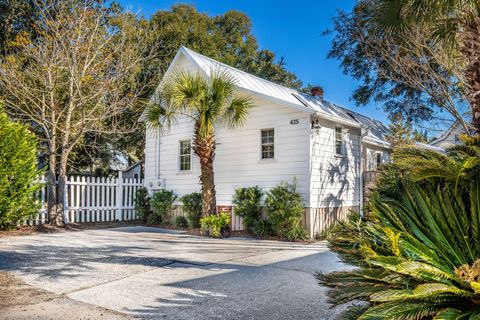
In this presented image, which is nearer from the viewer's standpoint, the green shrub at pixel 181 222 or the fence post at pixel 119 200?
the green shrub at pixel 181 222

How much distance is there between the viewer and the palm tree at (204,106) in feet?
34.9

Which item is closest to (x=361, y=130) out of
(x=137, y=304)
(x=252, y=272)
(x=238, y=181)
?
(x=238, y=181)

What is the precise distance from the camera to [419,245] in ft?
9.36

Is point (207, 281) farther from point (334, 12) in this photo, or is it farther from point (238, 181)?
point (334, 12)

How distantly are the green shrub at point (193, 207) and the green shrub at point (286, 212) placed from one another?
9.85 feet

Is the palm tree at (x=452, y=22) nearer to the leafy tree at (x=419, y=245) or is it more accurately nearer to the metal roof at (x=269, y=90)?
the leafy tree at (x=419, y=245)

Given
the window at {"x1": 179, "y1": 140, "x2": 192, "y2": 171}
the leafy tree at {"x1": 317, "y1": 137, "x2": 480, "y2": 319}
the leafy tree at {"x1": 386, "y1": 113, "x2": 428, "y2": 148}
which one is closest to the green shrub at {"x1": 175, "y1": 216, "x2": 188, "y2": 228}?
the window at {"x1": 179, "y1": 140, "x2": 192, "y2": 171}

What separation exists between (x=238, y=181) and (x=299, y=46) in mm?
14307

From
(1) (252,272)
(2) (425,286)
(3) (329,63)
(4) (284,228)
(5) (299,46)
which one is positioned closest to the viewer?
(2) (425,286)

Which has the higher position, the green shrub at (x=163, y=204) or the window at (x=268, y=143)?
the window at (x=268, y=143)

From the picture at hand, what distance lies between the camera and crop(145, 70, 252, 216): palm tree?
34.9 feet

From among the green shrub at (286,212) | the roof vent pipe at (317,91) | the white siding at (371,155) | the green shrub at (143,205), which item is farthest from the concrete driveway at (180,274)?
the roof vent pipe at (317,91)

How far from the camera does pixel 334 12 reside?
63.2ft

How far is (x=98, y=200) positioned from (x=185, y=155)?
3.96m
